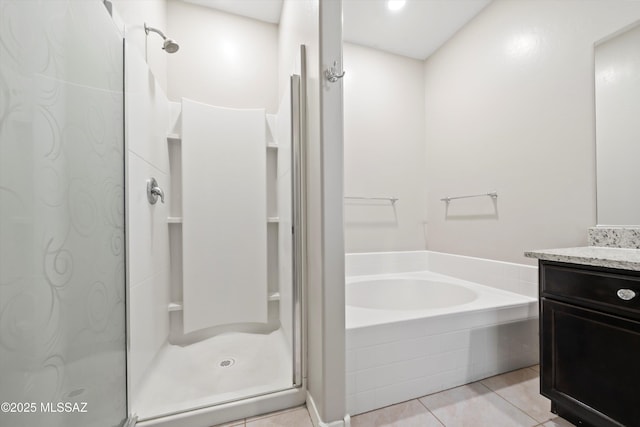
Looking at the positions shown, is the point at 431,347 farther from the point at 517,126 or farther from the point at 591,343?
Answer: the point at 517,126

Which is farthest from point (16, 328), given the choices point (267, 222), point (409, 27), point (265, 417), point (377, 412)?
point (409, 27)

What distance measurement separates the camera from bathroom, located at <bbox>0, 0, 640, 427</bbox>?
653 millimetres

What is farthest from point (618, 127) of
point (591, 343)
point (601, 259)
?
point (591, 343)

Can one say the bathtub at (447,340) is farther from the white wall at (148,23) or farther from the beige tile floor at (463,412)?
the white wall at (148,23)

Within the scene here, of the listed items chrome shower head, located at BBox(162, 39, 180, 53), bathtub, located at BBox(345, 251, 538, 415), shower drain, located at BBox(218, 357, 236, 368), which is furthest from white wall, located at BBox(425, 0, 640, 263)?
chrome shower head, located at BBox(162, 39, 180, 53)

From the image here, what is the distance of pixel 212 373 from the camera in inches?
54.2

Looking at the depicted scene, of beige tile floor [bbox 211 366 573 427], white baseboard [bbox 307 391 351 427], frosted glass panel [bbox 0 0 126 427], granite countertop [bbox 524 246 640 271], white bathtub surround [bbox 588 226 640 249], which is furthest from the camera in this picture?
white bathtub surround [bbox 588 226 640 249]

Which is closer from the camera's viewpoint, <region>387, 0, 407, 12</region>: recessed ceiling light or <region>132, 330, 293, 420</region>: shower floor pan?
<region>132, 330, 293, 420</region>: shower floor pan

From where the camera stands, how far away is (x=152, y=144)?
4.79ft

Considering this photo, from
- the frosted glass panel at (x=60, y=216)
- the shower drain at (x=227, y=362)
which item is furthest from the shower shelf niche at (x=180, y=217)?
the frosted glass panel at (x=60, y=216)

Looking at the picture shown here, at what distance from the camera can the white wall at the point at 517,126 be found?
141cm

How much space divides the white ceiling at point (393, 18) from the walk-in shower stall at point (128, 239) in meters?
0.77

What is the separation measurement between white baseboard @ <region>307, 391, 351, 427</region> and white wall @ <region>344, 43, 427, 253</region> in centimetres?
124

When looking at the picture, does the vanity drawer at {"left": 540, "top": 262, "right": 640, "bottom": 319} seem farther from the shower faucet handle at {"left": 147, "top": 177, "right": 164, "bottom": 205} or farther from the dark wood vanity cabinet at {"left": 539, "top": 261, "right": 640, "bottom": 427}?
the shower faucet handle at {"left": 147, "top": 177, "right": 164, "bottom": 205}
